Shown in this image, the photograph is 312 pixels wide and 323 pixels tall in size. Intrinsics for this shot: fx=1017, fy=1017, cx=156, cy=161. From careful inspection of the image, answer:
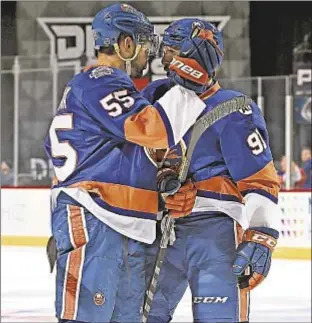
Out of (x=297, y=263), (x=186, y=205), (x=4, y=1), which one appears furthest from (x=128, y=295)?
(x=4, y=1)

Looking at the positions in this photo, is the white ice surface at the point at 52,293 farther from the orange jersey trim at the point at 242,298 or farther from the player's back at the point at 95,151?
the player's back at the point at 95,151

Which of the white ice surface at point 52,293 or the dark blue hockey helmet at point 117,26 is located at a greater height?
the dark blue hockey helmet at point 117,26

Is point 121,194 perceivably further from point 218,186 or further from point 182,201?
point 218,186

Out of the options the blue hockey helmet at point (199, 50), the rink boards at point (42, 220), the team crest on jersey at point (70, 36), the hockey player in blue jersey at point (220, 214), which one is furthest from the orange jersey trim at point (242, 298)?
the team crest on jersey at point (70, 36)

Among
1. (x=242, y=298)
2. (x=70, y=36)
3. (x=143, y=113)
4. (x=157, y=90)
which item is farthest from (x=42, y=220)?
(x=143, y=113)

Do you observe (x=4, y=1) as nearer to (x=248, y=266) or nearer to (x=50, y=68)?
(x=50, y=68)

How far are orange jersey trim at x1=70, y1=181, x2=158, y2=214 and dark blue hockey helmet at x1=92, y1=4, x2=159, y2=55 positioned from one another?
0.90 feet

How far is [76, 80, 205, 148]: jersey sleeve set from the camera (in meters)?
1.82

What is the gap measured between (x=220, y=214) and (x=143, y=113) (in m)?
0.37

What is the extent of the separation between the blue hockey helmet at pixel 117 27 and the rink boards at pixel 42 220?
4.38 m

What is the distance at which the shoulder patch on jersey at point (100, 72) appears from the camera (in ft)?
6.13

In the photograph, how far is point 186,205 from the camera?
6.64 feet

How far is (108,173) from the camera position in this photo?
1.89 metres

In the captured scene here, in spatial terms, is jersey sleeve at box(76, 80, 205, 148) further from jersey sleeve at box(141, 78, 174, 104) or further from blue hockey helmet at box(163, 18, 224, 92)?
jersey sleeve at box(141, 78, 174, 104)
